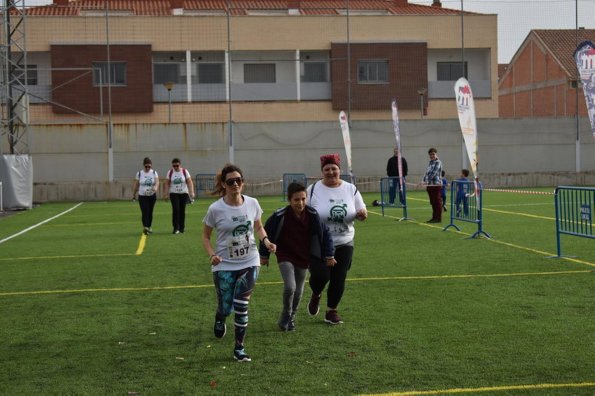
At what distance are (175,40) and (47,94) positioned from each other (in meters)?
7.04

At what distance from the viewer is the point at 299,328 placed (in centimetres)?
945

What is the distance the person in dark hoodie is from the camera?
9070 mm

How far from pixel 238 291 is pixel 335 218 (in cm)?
179

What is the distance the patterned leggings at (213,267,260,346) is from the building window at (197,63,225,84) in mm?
42563

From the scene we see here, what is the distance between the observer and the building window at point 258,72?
169 ft

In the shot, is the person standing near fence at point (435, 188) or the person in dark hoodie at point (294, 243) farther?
the person standing near fence at point (435, 188)

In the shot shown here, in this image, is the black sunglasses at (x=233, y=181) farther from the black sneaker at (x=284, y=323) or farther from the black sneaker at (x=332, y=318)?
the black sneaker at (x=332, y=318)

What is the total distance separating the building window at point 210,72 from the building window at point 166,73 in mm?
1201

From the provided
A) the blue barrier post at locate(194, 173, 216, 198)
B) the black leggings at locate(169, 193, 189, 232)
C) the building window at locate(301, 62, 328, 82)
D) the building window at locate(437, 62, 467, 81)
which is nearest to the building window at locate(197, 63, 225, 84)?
the building window at locate(301, 62, 328, 82)

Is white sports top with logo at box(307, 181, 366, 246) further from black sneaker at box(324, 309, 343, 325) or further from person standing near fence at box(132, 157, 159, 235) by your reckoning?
person standing near fence at box(132, 157, 159, 235)

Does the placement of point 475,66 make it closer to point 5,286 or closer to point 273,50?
point 273,50

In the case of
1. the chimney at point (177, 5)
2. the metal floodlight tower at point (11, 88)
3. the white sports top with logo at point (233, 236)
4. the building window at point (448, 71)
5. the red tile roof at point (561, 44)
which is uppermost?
the chimney at point (177, 5)

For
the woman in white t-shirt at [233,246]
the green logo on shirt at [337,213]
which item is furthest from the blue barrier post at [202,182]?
the woman in white t-shirt at [233,246]

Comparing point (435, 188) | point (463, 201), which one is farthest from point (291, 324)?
point (435, 188)
